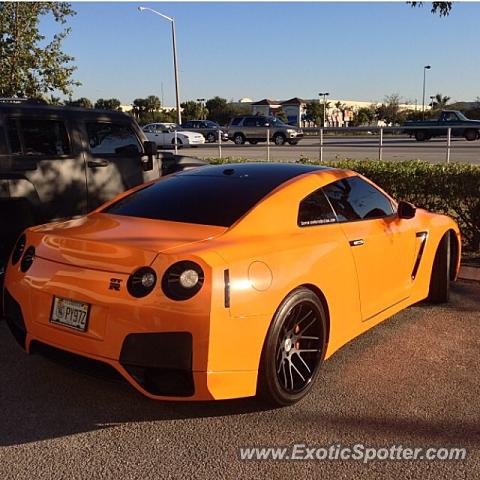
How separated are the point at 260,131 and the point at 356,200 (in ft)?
91.8

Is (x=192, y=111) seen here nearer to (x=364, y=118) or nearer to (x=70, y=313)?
(x=364, y=118)

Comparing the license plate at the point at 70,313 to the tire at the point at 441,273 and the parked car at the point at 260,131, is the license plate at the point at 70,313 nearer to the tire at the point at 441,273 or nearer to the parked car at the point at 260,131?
the tire at the point at 441,273

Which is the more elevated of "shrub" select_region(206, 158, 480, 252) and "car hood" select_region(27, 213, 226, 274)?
"car hood" select_region(27, 213, 226, 274)

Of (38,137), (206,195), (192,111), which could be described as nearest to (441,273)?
(206,195)

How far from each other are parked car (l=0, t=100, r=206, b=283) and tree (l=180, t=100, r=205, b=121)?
2966 inches

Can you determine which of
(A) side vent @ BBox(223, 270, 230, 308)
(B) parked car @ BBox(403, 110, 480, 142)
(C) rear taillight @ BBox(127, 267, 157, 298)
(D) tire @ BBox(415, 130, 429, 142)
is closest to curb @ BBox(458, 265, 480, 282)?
(A) side vent @ BBox(223, 270, 230, 308)

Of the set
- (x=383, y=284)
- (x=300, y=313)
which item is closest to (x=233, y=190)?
(x=300, y=313)

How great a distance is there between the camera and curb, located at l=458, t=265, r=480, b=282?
634 cm

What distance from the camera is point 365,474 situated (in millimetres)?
2889

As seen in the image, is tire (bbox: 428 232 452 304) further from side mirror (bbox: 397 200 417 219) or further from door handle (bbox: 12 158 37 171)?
door handle (bbox: 12 158 37 171)

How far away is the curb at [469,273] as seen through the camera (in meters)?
6.34

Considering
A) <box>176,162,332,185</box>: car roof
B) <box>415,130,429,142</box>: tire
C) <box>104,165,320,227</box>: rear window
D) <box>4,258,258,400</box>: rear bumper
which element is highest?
<box>176,162,332,185</box>: car roof

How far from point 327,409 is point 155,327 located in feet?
4.04

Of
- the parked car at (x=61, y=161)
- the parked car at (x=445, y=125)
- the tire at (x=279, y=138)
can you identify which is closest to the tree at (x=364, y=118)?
the parked car at (x=445, y=125)
